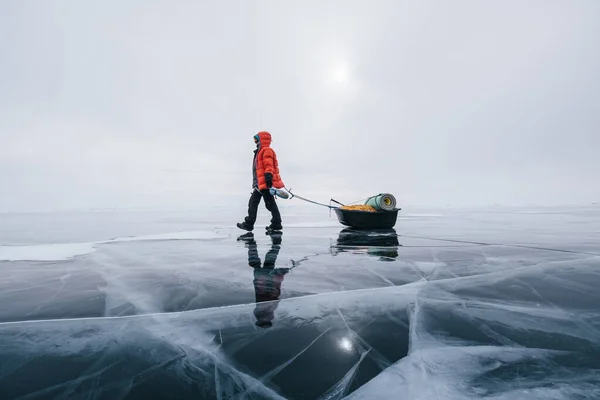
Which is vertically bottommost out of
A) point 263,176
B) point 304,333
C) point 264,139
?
point 304,333

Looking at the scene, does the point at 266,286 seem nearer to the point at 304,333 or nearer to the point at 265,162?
the point at 304,333

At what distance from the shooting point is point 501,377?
3.84ft

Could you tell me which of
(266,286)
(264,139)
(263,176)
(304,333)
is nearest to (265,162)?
(263,176)

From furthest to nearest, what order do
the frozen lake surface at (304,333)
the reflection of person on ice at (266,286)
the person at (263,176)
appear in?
the person at (263,176) < the reflection of person on ice at (266,286) < the frozen lake surface at (304,333)

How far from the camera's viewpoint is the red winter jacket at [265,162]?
19.9 feet

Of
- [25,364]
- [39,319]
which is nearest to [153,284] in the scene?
[39,319]

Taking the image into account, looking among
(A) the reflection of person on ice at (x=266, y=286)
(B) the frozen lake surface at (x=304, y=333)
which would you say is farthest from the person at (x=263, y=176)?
(B) the frozen lake surface at (x=304, y=333)

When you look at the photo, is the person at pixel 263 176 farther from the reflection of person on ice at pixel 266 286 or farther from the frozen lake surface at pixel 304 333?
→ the frozen lake surface at pixel 304 333

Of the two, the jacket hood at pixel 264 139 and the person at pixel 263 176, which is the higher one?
the jacket hood at pixel 264 139

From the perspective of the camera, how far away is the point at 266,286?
2395mm

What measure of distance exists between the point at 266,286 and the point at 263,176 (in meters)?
4.00

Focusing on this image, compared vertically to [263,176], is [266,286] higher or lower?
lower

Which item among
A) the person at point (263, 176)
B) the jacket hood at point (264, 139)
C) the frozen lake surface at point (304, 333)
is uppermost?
the jacket hood at point (264, 139)

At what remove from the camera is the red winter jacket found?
6.05 metres
